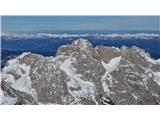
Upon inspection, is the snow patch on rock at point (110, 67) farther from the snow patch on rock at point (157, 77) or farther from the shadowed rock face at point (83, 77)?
the snow patch on rock at point (157, 77)

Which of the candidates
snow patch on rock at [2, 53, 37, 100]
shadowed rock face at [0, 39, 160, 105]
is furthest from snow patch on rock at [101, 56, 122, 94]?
snow patch on rock at [2, 53, 37, 100]

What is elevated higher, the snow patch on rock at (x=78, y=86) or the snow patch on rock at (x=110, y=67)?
the snow patch on rock at (x=110, y=67)

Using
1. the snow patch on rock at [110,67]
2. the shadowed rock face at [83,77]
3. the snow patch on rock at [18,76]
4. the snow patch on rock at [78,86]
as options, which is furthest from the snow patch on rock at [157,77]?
the snow patch on rock at [18,76]

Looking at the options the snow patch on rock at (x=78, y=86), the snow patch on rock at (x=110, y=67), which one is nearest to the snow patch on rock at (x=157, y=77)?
the snow patch on rock at (x=110, y=67)

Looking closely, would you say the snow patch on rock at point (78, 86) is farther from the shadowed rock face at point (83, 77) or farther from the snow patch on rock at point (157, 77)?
the snow patch on rock at point (157, 77)

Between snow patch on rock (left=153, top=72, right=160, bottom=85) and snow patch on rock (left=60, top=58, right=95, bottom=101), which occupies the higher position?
snow patch on rock (left=153, top=72, right=160, bottom=85)

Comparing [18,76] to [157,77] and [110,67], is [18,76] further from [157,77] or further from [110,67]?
[157,77]

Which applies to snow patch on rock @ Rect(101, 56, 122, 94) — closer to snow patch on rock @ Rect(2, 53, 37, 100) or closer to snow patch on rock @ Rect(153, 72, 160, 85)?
snow patch on rock @ Rect(153, 72, 160, 85)
